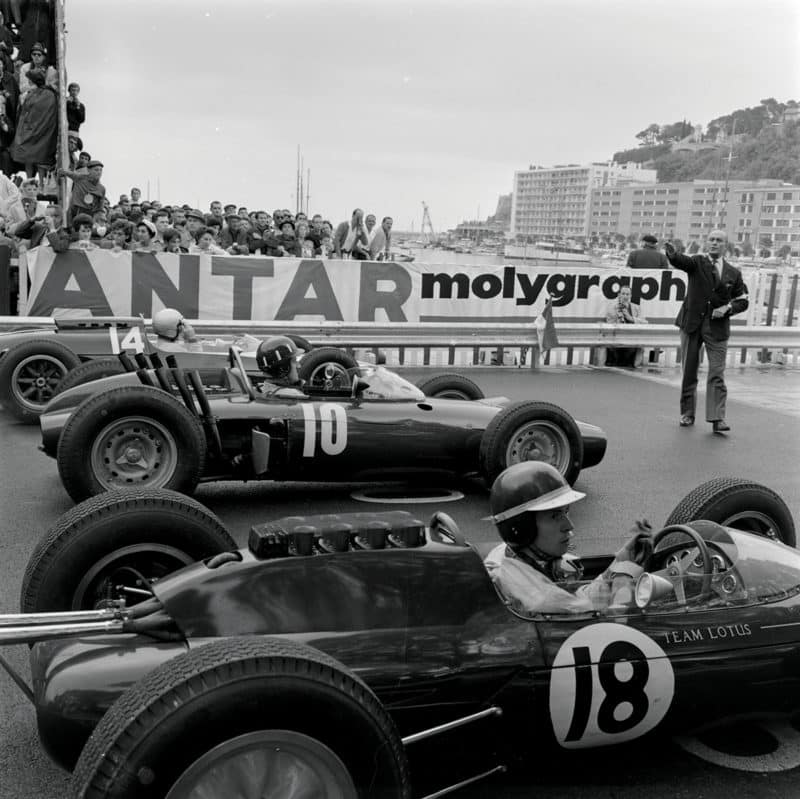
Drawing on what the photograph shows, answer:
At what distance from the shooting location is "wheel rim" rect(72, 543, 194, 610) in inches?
153

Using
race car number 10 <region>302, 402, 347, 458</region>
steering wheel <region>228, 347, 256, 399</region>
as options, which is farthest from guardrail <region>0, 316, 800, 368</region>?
race car number 10 <region>302, 402, 347, 458</region>

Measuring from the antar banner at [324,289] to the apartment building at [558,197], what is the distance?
11463 mm

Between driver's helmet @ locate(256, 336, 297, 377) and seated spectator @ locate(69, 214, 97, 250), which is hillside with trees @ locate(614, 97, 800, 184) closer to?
seated spectator @ locate(69, 214, 97, 250)

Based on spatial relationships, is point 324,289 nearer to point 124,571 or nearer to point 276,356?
point 276,356

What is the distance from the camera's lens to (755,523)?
4934mm

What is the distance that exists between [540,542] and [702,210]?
22877 millimetres

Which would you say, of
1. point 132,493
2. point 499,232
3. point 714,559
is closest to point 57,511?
point 132,493

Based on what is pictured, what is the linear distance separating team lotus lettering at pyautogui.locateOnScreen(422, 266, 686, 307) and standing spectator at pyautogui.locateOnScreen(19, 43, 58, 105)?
6.35 metres

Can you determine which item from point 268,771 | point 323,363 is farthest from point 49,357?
point 268,771

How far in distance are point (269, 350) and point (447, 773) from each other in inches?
178

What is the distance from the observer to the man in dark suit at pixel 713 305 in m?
10.1

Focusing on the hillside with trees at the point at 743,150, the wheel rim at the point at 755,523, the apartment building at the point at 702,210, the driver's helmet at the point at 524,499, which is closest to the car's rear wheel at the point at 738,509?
the wheel rim at the point at 755,523

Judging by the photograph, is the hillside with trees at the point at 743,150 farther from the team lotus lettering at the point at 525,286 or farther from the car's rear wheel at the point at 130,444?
the car's rear wheel at the point at 130,444

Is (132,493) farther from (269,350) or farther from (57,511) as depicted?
(269,350)
